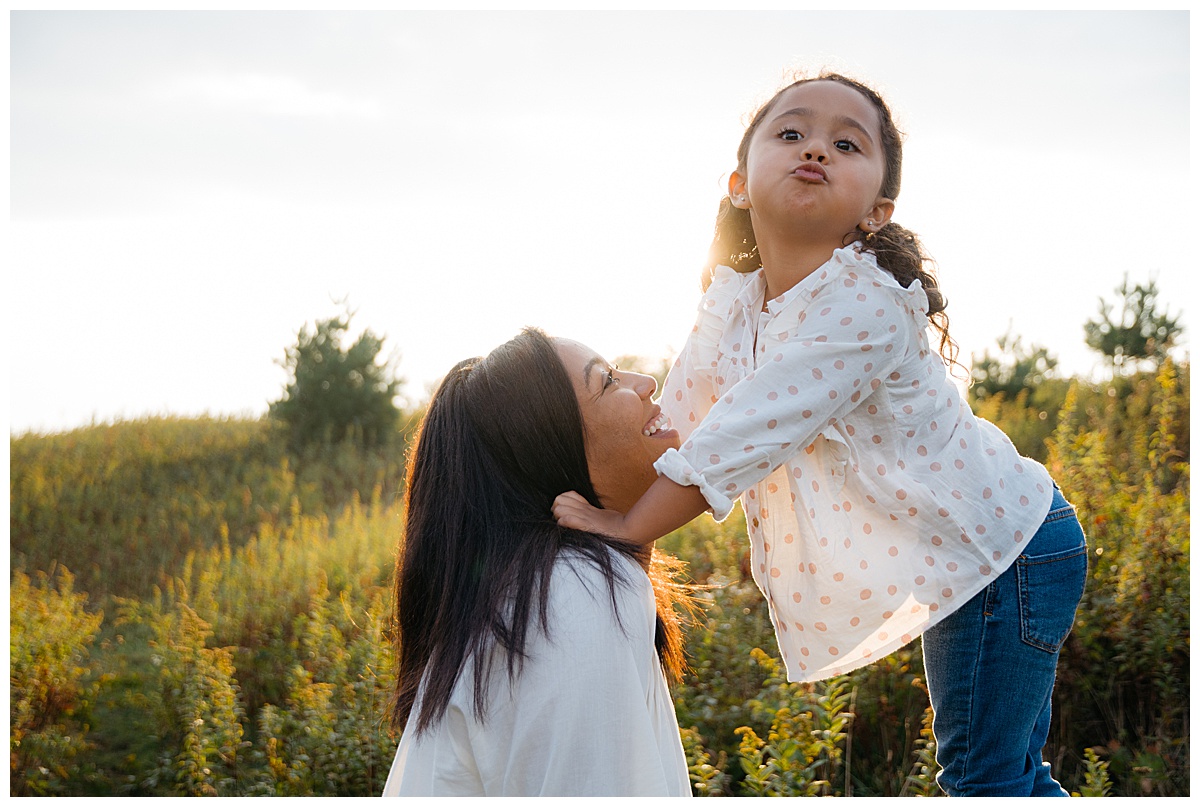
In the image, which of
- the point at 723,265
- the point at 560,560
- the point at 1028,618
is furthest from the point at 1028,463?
the point at 560,560

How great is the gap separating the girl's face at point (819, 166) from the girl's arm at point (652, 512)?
0.74 m

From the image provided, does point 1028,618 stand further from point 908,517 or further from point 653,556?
point 653,556

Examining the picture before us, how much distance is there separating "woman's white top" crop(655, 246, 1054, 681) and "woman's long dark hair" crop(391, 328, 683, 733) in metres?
0.24

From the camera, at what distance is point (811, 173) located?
2.21 meters

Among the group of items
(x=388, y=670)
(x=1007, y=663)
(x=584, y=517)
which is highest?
A: (x=584, y=517)

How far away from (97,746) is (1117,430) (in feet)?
23.2

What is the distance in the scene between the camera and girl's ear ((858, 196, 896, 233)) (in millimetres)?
2330

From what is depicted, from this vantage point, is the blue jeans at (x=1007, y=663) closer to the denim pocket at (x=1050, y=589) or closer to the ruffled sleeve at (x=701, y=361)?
the denim pocket at (x=1050, y=589)

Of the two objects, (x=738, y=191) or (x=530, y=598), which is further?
(x=738, y=191)

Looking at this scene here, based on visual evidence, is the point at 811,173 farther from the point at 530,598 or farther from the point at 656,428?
the point at 530,598

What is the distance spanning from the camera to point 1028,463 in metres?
2.44

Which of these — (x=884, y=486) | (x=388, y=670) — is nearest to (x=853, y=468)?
(x=884, y=486)

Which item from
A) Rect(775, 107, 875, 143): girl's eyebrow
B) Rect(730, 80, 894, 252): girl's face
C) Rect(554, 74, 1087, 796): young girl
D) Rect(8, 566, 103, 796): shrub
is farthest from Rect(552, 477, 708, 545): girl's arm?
Rect(8, 566, 103, 796): shrub

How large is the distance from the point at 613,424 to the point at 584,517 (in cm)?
23
